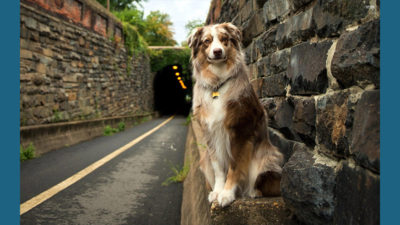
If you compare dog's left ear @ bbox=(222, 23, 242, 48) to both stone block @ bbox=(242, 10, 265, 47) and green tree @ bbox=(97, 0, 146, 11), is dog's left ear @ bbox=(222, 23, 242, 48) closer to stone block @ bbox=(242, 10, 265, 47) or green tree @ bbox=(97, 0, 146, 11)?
stone block @ bbox=(242, 10, 265, 47)

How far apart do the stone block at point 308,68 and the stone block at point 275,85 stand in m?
0.27

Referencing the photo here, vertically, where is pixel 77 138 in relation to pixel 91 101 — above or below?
below

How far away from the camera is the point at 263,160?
2572 mm

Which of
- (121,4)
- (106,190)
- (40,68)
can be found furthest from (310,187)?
(121,4)

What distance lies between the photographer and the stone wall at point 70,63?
29.8 feet

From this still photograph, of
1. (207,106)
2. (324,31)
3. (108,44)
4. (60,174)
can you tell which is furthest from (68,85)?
(324,31)

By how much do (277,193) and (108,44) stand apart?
49.4 ft

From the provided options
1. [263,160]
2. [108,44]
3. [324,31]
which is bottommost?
[263,160]

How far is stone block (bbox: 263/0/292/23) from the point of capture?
105 inches

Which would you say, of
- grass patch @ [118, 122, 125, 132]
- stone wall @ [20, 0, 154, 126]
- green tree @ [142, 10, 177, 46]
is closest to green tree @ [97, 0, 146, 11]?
green tree @ [142, 10, 177, 46]

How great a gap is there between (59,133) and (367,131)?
9.84 metres

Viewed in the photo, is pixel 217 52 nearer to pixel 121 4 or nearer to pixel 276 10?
pixel 276 10

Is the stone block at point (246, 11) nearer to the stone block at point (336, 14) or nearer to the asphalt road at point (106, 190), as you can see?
the stone block at point (336, 14)

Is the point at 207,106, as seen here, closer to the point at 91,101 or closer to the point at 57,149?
the point at 57,149
